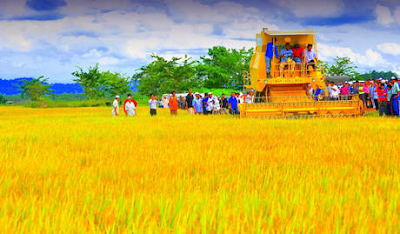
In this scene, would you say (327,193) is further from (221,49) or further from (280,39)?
(221,49)

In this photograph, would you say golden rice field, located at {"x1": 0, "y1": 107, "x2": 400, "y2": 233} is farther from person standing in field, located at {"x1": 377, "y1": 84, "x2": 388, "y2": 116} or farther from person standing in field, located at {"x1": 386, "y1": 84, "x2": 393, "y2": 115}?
person standing in field, located at {"x1": 386, "y1": 84, "x2": 393, "y2": 115}

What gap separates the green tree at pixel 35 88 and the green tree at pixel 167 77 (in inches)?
937

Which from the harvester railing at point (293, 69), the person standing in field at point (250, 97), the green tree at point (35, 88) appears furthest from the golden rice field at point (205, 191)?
the green tree at point (35, 88)

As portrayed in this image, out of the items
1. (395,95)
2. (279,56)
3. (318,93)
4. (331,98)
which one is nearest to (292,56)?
(279,56)

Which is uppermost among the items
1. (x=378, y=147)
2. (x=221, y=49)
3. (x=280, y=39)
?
(x=221, y=49)

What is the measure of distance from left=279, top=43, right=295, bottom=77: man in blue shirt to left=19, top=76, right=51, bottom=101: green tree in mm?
79030

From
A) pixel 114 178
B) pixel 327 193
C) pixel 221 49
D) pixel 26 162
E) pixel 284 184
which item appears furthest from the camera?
pixel 221 49

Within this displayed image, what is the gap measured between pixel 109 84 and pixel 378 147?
79437 mm

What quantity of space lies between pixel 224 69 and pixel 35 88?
37.4 m

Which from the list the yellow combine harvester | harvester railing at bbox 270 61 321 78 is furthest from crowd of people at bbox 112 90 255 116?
harvester railing at bbox 270 61 321 78

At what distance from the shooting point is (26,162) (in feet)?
23.6

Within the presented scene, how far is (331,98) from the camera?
2373 cm

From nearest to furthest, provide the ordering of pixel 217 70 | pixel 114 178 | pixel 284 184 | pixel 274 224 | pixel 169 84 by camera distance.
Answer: pixel 274 224 < pixel 284 184 < pixel 114 178 < pixel 169 84 < pixel 217 70

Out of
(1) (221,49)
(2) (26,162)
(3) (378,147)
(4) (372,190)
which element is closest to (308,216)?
(4) (372,190)
